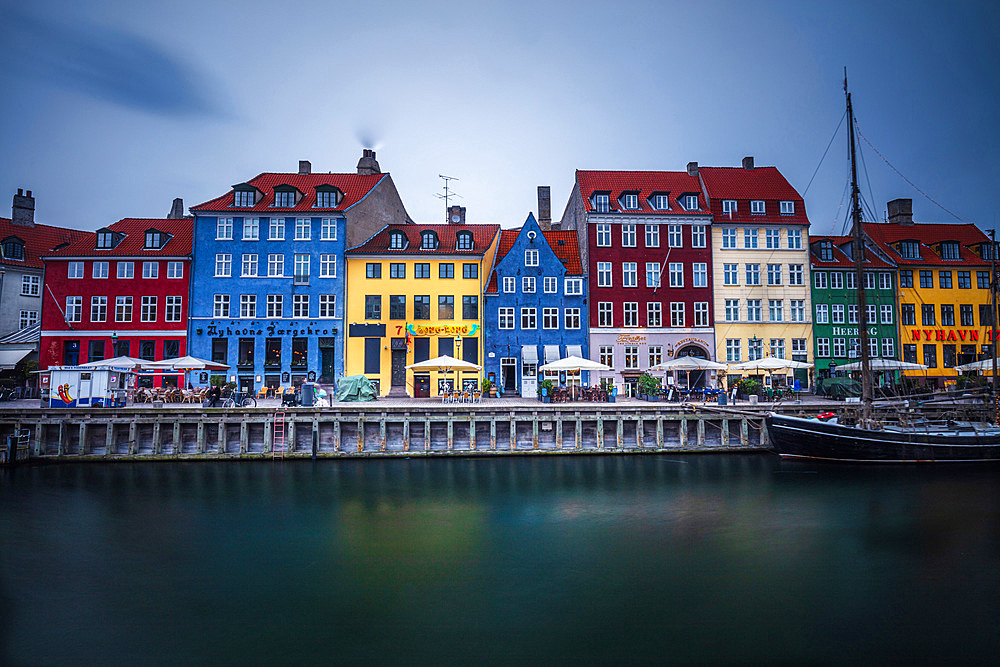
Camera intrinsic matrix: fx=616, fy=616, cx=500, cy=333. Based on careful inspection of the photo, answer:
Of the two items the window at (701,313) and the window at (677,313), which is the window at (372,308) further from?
the window at (701,313)

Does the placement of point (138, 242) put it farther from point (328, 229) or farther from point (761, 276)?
point (761, 276)

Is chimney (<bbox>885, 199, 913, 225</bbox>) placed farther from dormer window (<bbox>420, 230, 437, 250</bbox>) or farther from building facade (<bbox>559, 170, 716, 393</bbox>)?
dormer window (<bbox>420, 230, 437, 250</bbox>)

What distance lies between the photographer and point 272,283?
A: 145 ft

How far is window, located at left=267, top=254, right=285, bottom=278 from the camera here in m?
44.4

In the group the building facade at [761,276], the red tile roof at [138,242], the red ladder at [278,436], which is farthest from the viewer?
the building facade at [761,276]

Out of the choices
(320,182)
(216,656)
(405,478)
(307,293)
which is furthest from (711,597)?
(320,182)

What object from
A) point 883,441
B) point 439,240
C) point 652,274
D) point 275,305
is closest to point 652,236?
point 652,274

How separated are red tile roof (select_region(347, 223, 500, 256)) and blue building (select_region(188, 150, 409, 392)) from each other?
1.72m

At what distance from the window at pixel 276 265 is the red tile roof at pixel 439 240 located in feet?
16.1

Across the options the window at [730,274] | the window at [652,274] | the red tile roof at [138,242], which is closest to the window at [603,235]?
the window at [652,274]

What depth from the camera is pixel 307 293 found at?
44.1m

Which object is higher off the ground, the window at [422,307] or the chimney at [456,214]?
the chimney at [456,214]

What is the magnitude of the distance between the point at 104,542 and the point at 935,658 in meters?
21.4

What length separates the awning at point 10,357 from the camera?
143ft
